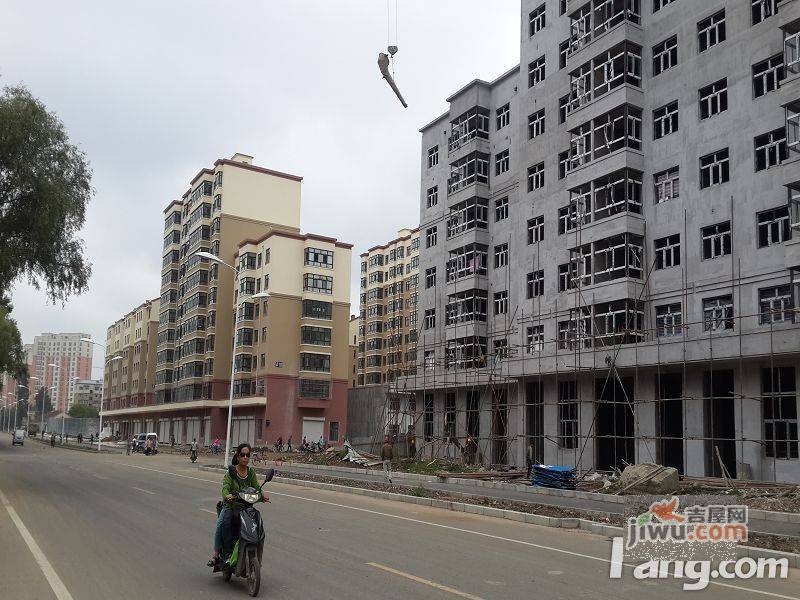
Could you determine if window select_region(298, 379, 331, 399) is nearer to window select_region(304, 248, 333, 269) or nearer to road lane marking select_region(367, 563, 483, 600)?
window select_region(304, 248, 333, 269)

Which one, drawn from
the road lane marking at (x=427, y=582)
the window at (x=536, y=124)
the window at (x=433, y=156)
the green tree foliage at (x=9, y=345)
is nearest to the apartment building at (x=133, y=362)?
the green tree foliage at (x=9, y=345)

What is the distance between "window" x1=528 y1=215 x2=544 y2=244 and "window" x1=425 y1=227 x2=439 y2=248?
1166 centimetres

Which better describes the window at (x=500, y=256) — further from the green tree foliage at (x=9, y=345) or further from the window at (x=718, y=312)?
the green tree foliage at (x=9, y=345)

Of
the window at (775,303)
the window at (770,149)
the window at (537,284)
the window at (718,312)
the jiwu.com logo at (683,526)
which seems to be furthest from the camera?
the window at (537,284)

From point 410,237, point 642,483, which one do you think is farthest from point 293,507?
point 410,237

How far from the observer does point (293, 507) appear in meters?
18.9

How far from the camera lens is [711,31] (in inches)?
1280

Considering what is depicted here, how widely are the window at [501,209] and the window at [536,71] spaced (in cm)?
749

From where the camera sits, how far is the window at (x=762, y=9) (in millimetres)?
29609

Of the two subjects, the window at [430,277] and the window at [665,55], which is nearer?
the window at [665,55]

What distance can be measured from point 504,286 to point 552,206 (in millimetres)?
7899

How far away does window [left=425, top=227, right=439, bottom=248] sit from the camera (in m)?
53.5

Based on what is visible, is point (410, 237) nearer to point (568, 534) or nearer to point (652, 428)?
point (652, 428)

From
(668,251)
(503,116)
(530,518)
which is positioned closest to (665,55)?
(668,251)
